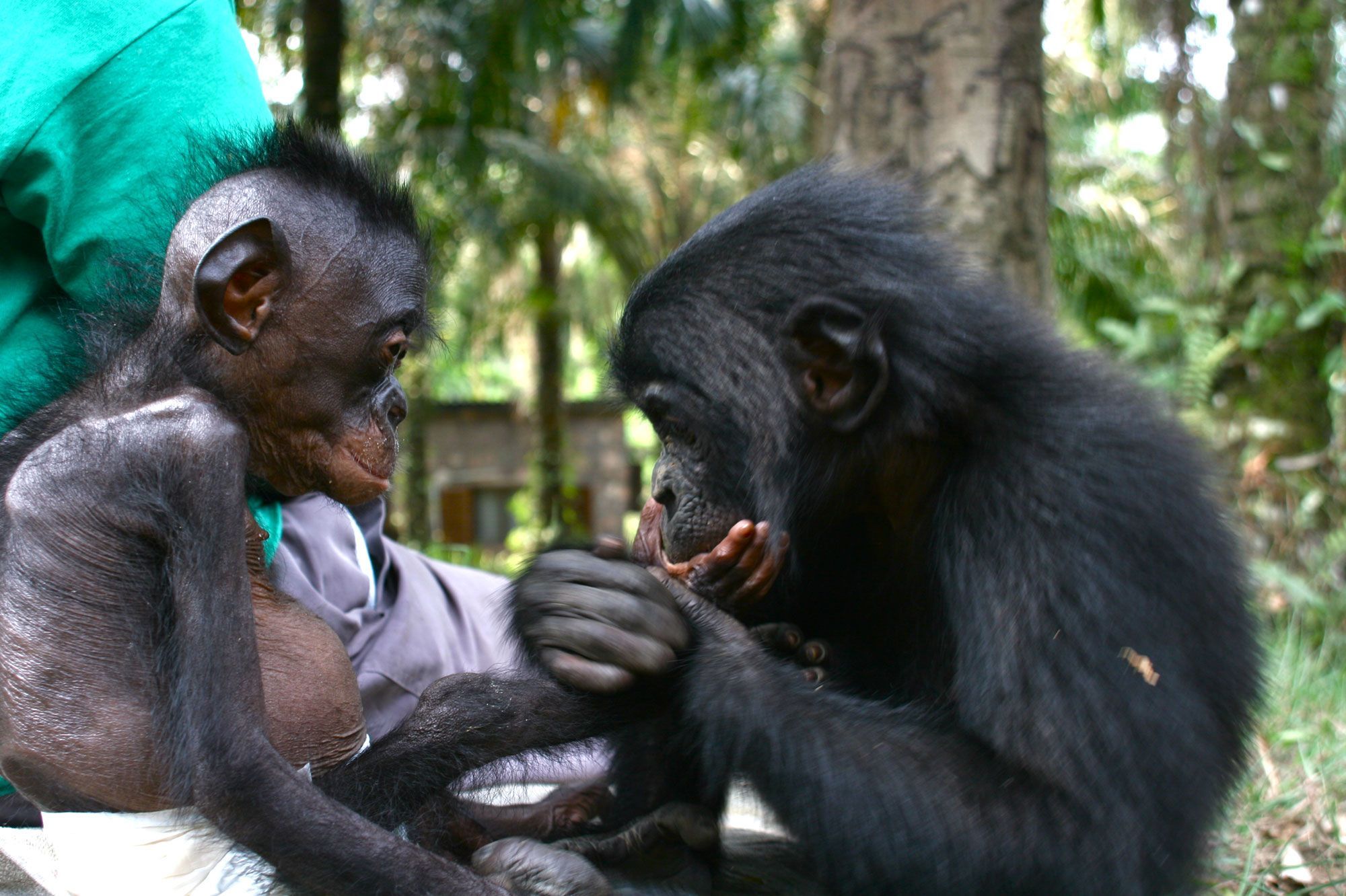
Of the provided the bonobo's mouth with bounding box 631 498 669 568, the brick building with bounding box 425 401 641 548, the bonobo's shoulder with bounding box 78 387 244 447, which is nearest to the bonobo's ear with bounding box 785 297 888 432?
the bonobo's mouth with bounding box 631 498 669 568

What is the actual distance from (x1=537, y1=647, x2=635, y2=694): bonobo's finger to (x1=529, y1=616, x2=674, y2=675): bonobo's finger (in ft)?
0.05

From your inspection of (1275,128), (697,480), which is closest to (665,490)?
(697,480)

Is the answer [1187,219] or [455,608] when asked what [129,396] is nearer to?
[455,608]

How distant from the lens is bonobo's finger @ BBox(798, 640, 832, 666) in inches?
117

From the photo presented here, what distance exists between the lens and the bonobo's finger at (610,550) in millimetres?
2682

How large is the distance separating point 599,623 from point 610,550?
301 millimetres

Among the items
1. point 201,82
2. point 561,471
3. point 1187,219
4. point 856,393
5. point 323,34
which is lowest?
point 561,471

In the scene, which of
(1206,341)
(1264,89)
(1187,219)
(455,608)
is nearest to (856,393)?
(455,608)

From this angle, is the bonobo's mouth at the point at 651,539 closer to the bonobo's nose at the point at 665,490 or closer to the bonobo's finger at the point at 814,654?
the bonobo's nose at the point at 665,490

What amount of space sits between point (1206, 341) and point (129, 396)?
732 centimetres

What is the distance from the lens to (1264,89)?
818cm

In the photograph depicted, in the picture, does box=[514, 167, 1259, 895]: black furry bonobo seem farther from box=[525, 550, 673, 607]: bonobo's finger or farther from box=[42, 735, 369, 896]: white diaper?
box=[42, 735, 369, 896]: white diaper

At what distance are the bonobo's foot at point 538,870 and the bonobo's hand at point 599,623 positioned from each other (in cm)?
38

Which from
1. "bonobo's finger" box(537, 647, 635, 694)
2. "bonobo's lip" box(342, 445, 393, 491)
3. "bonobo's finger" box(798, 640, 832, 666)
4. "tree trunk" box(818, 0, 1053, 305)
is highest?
"tree trunk" box(818, 0, 1053, 305)
